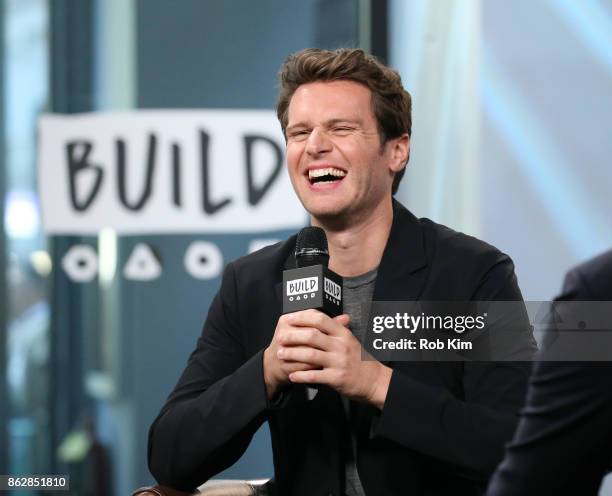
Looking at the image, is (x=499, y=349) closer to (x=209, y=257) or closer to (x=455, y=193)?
(x=455, y=193)

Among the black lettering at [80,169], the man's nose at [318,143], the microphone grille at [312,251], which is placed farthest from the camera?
the black lettering at [80,169]

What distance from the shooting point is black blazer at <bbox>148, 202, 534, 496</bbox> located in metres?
1.79

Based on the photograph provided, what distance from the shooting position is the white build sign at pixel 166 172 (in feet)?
12.1

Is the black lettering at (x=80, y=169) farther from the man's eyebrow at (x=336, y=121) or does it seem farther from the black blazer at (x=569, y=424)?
the black blazer at (x=569, y=424)

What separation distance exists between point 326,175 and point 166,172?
69.5 inches

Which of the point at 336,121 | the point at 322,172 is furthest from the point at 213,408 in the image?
the point at 336,121

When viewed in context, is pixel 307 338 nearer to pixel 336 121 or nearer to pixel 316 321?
pixel 316 321

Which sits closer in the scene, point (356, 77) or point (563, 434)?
point (563, 434)

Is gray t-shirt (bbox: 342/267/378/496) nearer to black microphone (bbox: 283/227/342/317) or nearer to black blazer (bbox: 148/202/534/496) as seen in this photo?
black blazer (bbox: 148/202/534/496)

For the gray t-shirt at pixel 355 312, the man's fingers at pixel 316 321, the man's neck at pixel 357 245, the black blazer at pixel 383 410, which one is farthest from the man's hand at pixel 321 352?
the man's neck at pixel 357 245

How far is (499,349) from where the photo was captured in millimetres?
1903

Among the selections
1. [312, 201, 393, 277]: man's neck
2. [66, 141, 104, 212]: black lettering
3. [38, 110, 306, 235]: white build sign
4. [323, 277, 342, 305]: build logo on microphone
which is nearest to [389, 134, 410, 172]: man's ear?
[312, 201, 393, 277]: man's neck

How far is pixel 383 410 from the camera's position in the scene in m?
1.78

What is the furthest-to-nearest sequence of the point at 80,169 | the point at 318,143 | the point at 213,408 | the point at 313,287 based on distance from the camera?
the point at 80,169, the point at 318,143, the point at 213,408, the point at 313,287
